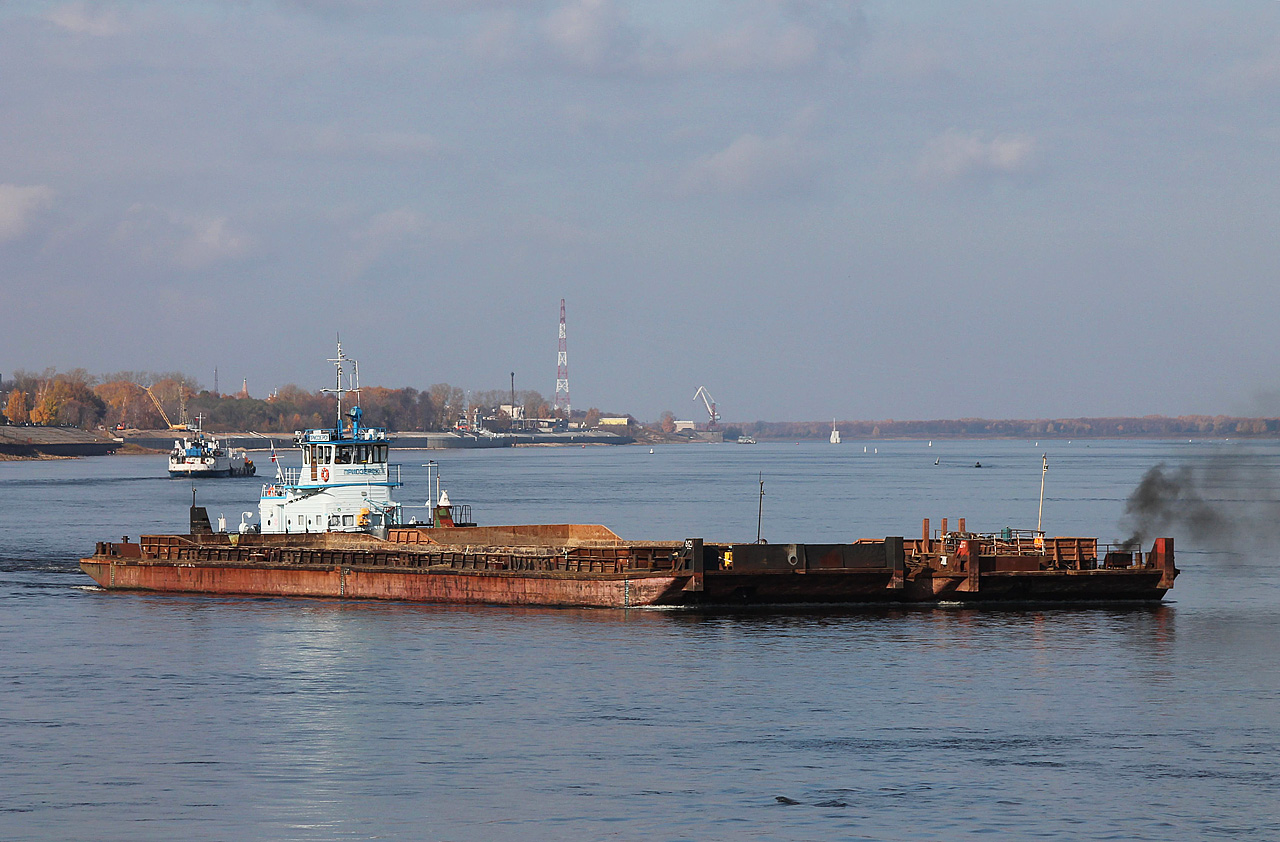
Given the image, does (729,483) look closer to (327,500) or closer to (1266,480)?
(1266,480)

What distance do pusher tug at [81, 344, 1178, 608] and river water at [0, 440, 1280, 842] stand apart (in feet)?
3.19

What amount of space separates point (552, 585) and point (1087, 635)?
62.1ft

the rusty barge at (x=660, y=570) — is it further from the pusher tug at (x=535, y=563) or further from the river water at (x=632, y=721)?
the river water at (x=632, y=721)

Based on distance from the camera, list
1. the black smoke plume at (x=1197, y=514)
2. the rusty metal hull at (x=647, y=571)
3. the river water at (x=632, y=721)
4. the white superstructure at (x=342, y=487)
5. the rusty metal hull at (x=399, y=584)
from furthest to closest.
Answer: the black smoke plume at (x=1197, y=514)
the white superstructure at (x=342, y=487)
the rusty metal hull at (x=399, y=584)
the rusty metal hull at (x=647, y=571)
the river water at (x=632, y=721)

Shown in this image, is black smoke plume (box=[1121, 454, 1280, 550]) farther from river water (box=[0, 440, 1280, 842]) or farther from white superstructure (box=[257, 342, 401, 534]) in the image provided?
white superstructure (box=[257, 342, 401, 534])

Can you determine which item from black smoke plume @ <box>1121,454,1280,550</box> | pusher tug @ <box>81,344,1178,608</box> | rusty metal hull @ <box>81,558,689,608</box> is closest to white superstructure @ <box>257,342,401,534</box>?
pusher tug @ <box>81,344,1178,608</box>

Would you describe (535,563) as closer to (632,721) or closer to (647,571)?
(647,571)

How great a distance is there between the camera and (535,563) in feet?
178

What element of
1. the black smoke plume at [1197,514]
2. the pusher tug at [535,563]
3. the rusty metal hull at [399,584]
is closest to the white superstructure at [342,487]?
the pusher tug at [535,563]

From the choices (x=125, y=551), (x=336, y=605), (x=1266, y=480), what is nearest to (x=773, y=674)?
(x=336, y=605)

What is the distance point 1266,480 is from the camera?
187750 millimetres

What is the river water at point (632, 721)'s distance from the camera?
27.0 meters

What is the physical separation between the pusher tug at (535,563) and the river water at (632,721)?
3.19ft

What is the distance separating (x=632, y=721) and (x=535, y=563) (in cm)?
1977
